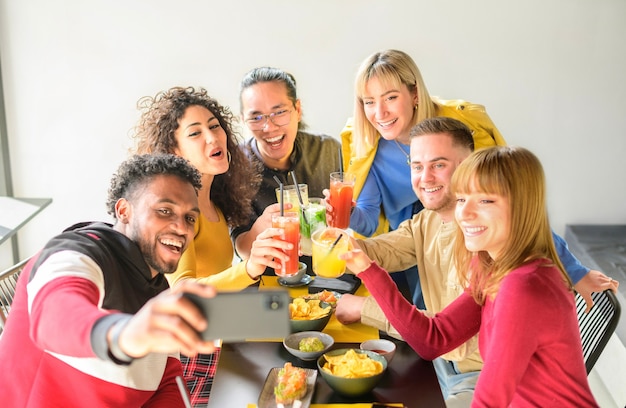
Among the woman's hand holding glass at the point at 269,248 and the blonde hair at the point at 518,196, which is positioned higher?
the blonde hair at the point at 518,196

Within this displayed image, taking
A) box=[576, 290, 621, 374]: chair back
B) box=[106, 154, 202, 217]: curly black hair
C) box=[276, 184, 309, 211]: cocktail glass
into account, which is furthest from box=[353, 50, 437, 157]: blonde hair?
box=[106, 154, 202, 217]: curly black hair

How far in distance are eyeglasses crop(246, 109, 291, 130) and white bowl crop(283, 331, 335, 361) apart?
1.15 metres

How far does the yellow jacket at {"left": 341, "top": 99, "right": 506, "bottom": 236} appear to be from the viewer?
2.67 metres

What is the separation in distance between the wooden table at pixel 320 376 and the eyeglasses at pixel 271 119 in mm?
1097

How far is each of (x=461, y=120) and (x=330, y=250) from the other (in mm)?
994

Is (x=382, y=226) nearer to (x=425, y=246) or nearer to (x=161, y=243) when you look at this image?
(x=425, y=246)

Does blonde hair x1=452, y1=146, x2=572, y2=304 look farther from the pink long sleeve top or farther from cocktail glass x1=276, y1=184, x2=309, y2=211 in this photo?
cocktail glass x1=276, y1=184, x2=309, y2=211

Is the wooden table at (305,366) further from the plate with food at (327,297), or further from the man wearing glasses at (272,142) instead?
the man wearing glasses at (272,142)

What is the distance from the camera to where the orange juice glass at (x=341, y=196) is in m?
2.54

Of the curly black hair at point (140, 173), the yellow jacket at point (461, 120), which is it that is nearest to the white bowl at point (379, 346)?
the curly black hair at point (140, 173)

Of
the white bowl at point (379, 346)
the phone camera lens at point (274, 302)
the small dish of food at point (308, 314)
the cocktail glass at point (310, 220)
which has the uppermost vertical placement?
the phone camera lens at point (274, 302)

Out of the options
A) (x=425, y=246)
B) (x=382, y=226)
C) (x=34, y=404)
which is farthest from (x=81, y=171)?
(x=34, y=404)

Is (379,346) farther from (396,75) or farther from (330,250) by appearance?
(396,75)

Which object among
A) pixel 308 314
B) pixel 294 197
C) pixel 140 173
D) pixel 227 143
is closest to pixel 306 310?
pixel 308 314
